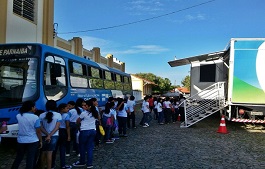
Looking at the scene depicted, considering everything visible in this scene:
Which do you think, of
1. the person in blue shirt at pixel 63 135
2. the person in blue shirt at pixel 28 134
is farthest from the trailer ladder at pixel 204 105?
the person in blue shirt at pixel 28 134

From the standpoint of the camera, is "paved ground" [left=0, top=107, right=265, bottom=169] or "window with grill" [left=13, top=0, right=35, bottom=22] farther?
"window with grill" [left=13, top=0, right=35, bottom=22]

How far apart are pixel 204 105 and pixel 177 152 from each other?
24.0 ft

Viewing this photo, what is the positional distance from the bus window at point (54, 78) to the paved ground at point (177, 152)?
2134 mm

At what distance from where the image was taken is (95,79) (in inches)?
552

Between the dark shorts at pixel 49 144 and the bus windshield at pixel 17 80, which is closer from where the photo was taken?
the dark shorts at pixel 49 144

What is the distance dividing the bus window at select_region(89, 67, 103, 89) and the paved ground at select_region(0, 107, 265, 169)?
10.8 feet

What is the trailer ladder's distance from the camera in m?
14.7

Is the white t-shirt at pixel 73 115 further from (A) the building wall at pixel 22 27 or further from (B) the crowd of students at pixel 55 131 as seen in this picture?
(A) the building wall at pixel 22 27

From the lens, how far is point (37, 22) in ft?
62.4

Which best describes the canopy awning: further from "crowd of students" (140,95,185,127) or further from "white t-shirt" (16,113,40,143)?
"white t-shirt" (16,113,40,143)

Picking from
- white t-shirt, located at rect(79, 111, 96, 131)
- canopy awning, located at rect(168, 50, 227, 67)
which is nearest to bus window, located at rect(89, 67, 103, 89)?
canopy awning, located at rect(168, 50, 227, 67)

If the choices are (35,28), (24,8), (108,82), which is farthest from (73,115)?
(35,28)

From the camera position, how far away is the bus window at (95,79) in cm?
1346

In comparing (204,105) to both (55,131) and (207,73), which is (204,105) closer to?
(207,73)
